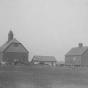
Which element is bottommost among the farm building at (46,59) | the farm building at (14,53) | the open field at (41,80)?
the open field at (41,80)

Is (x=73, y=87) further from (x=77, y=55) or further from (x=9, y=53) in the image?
(x=77, y=55)

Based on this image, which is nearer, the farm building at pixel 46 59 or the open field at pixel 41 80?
the open field at pixel 41 80

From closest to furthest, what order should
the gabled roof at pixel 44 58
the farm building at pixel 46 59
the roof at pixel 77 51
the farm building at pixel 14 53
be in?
the farm building at pixel 14 53, the roof at pixel 77 51, the farm building at pixel 46 59, the gabled roof at pixel 44 58

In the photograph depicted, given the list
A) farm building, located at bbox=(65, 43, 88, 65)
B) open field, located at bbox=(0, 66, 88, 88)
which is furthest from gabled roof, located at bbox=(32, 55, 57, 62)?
open field, located at bbox=(0, 66, 88, 88)

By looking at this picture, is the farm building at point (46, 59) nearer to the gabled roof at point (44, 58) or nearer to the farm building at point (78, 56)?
the gabled roof at point (44, 58)

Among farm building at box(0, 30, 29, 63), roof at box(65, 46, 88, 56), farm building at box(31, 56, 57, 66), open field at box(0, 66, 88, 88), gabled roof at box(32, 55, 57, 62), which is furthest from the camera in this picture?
gabled roof at box(32, 55, 57, 62)

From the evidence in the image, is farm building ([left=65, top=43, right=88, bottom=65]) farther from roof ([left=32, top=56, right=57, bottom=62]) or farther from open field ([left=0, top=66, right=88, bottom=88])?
open field ([left=0, top=66, right=88, bottom=88])

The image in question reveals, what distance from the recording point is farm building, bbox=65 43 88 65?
7456cm

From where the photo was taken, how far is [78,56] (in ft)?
251

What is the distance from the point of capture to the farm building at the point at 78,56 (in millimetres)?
74562

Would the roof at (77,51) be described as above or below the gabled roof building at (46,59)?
above

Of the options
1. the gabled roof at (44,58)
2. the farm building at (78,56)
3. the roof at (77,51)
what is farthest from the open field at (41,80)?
the gabled roof at (44,58)

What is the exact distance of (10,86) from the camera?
15383 mm

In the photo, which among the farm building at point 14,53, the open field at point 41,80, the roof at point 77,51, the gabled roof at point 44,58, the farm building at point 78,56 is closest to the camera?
the open field at point 41,80
